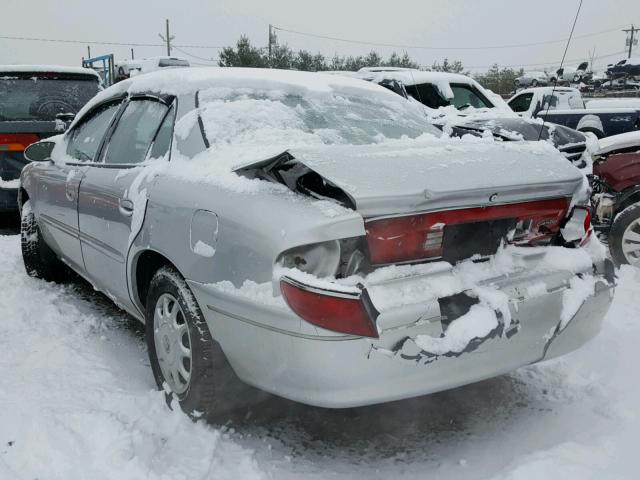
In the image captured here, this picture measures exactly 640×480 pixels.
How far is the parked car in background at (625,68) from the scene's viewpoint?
91.3 ft

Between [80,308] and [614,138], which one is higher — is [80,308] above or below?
below

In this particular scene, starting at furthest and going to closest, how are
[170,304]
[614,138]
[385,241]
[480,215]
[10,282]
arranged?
[614,138]
[10,282]
[170,304]
[480,215]
[385,241]

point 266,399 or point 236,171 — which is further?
point 266,399

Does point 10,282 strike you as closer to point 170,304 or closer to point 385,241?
point 170,304

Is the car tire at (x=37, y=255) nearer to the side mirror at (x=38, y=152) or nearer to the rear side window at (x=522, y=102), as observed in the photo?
the side mirror at (x=38, y=152)

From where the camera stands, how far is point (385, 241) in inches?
87.0

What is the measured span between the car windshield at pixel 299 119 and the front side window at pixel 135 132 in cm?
34

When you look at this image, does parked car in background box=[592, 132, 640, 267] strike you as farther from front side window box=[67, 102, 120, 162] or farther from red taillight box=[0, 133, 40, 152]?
red taillight box=[0, 133, 40, 152]

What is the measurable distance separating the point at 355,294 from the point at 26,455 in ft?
4.75

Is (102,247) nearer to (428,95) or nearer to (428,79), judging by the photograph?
(428,95)

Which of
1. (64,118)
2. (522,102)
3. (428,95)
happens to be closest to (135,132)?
(64,118)

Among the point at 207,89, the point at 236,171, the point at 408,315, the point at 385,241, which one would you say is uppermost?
the point at 207,89

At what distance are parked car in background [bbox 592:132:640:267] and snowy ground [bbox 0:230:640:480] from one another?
1712mm

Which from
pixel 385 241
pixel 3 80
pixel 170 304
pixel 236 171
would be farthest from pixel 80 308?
pixel 3 80
